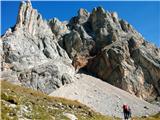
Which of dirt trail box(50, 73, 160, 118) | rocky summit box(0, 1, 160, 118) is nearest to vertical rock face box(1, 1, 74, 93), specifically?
rocky summit box(0, 1, 160, 118)

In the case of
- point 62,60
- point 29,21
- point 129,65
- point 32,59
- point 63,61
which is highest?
point 29,21

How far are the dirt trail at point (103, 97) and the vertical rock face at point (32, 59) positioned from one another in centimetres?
578

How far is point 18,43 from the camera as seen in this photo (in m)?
165

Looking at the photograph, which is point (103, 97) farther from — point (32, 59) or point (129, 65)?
point (32, 59)

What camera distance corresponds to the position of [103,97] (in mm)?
149000

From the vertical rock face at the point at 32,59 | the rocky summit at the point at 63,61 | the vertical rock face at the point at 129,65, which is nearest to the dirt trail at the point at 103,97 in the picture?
the rocky summit at the point at 63,61

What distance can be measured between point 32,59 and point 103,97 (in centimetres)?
4053

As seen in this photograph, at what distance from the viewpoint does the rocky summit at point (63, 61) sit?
502 ft

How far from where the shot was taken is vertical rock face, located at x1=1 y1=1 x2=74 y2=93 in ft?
490

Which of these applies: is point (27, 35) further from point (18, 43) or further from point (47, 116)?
point (47, 116)

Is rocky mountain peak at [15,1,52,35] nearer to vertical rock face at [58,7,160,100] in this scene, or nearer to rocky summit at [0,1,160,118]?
rocky summit at [0,1,160,118]

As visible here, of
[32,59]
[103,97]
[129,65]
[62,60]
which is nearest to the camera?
[103,97]

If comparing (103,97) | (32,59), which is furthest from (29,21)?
(103,97)

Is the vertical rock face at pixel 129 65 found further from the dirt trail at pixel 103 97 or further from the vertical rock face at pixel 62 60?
the dirt trail at pixel 103 97
